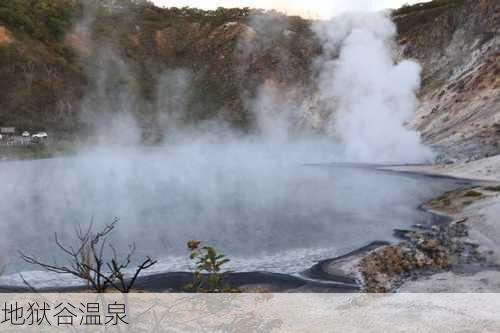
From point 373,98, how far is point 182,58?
54014 millimetres

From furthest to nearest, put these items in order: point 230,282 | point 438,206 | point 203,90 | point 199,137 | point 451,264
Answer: point 203,90, point 199,137, point 438,206, point 451,264, point 230,282

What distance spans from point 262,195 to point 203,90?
58.9m

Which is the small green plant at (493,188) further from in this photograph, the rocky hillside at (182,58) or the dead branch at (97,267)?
A: the rocky hillside at (182,58)

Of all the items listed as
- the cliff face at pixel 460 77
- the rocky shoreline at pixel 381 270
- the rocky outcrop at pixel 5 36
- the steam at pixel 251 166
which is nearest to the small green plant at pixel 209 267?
the rocky shoreline at pixel 381 270

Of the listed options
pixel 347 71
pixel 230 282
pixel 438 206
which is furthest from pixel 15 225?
pixel 347 71

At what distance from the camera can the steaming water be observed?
14.9 m

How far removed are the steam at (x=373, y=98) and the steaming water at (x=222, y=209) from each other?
490 centimetres

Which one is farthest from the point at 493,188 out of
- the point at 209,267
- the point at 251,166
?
the point at 251,166

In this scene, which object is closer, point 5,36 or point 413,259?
point 413,259

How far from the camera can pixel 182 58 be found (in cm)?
8894

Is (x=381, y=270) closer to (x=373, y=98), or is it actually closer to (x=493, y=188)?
(x=493, y=188)

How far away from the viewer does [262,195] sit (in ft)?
81.6

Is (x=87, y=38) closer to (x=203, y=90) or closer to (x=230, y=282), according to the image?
(x=203, y=90)

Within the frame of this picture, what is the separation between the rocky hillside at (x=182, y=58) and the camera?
47062 mm
